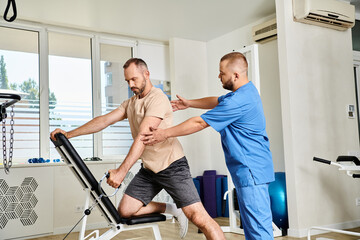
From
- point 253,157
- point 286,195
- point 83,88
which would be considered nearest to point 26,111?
point 83,88

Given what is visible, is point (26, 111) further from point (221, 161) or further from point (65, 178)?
point (221, 161)

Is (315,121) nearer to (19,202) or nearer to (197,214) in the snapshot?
(197,214)

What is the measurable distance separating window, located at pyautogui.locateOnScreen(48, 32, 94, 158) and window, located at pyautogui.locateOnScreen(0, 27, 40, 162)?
20 centimetres

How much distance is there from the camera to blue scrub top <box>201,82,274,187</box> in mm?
2020

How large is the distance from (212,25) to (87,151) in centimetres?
239

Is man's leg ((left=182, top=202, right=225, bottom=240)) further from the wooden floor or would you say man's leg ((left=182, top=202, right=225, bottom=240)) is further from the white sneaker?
the wooden floor

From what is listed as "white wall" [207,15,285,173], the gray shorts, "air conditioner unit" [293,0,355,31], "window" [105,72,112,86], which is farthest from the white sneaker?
"window" [105,72,112,86]

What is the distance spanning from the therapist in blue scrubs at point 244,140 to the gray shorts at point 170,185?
0.40 metres

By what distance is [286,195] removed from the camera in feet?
13.2

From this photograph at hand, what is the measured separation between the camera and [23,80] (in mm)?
4848

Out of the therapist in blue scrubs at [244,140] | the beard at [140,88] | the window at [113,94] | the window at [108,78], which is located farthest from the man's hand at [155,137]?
the window at [108,78]

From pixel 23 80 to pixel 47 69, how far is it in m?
0.33

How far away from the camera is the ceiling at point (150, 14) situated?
14.7 feet

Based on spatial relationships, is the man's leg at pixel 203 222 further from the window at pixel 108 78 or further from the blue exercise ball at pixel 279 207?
the window at pixel 108 78
